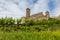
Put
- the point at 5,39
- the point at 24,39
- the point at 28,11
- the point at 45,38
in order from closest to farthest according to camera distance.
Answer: the point at 5,39 → the point at 24,39 → the point at 45,38 → the point at 28,11

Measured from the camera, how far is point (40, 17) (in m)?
35.1

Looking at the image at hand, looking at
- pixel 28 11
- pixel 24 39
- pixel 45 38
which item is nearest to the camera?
pixel 24 39

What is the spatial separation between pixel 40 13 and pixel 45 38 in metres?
29.3

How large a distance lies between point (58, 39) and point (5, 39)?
1.89 meters

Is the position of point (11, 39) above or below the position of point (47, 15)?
below

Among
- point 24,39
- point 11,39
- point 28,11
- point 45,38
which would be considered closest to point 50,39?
point 45,38

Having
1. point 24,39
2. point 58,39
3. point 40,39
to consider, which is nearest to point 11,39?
point 24,39

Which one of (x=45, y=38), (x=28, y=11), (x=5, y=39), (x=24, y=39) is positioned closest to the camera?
(x=5, y=39)

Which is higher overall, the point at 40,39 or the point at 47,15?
the point at 47,15

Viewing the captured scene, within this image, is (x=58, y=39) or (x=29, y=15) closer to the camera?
(x=58, y=39)

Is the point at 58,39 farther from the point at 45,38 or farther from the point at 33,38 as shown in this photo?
the point at 33,38

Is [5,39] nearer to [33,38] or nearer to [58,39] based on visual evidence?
[33,38]

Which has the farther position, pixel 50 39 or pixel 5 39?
pixel 50 39

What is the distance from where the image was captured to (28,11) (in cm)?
3431
